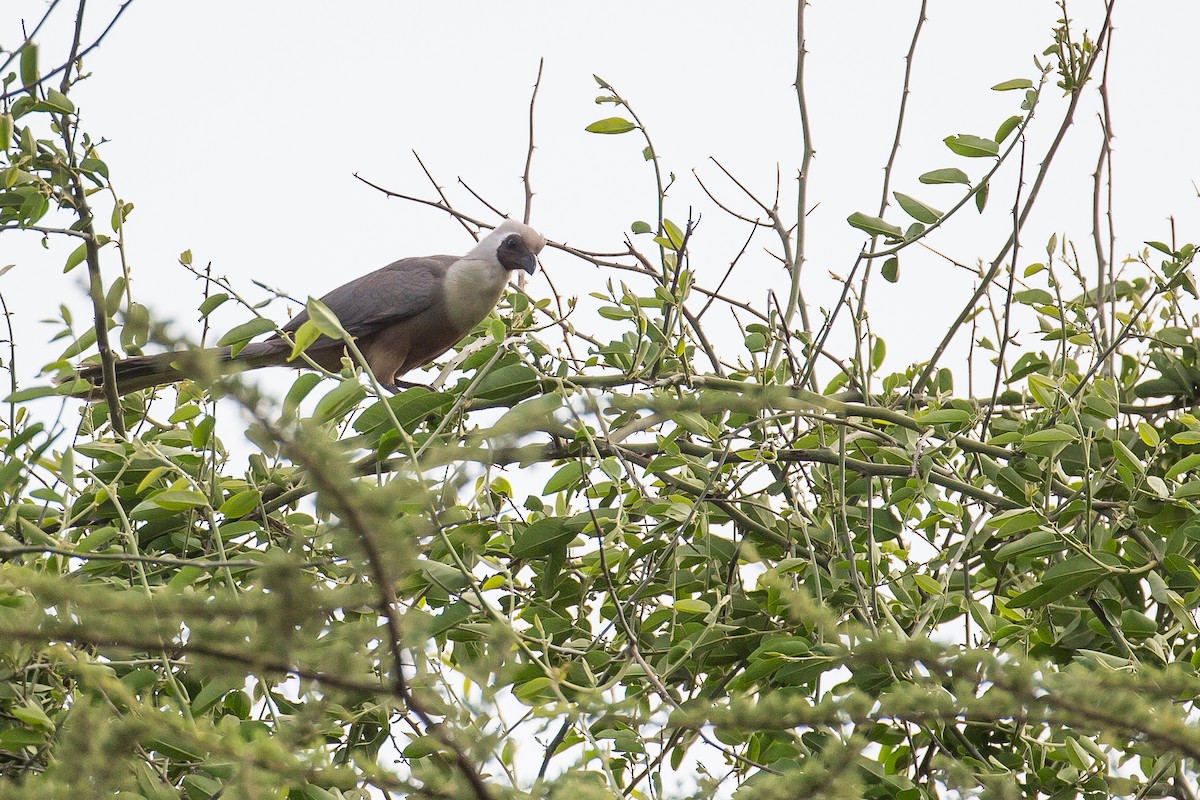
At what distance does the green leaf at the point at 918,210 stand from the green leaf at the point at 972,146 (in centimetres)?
12

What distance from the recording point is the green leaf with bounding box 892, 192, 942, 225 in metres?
2.15

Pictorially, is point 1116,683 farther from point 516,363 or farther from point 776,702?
point 516,363

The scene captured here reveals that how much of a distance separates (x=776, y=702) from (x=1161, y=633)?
51.6 inches

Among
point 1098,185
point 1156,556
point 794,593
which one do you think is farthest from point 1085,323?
point 794,593

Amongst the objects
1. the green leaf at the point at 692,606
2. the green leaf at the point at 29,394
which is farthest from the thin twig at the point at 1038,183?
the green leaf at the point at 29,394

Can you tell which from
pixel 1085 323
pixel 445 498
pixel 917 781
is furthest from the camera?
pixel 1085 323

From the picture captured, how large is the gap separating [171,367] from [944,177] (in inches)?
57.0

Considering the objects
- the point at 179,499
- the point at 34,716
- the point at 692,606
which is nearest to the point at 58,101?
the point at 179,499

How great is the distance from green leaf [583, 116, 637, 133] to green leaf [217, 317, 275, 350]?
90 cm

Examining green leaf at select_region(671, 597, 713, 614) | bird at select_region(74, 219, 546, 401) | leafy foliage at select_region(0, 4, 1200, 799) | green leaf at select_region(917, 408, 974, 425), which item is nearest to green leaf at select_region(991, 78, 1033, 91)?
leafy foliage at select_region(0, 4, 1200, 799)

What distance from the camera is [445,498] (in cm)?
129

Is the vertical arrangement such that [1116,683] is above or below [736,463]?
below

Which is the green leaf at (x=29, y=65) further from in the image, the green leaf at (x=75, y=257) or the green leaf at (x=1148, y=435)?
the green leaf at (x=1148, y=435)

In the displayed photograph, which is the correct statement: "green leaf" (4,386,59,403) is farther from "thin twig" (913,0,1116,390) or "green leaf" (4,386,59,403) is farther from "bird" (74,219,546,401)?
"bird" (74,219,546,401)
